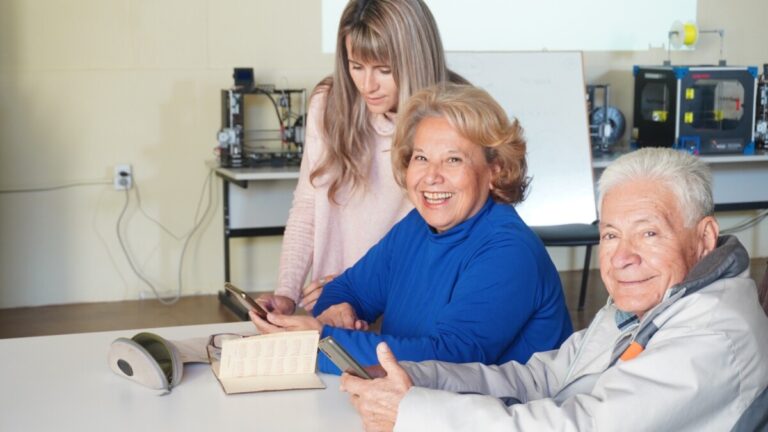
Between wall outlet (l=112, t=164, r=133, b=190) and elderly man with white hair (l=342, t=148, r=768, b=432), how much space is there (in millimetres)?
→ 3748

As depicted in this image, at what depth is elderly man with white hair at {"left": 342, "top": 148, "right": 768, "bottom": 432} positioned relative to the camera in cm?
142

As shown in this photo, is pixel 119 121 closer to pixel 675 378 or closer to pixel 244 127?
pixel 244 127

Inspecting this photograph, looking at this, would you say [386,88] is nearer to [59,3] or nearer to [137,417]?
[137,417]

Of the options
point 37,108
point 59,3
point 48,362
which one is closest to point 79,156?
point 37,108

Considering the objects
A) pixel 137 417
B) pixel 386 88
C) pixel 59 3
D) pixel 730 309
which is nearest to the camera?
pixel 730 309

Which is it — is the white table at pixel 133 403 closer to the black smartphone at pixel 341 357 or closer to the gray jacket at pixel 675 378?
the black smartphone at pixel 341 357

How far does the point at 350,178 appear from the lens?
2596 mm

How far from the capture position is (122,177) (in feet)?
17.6

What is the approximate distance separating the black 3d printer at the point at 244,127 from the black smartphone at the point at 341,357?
135 inches

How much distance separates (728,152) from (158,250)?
298 cm

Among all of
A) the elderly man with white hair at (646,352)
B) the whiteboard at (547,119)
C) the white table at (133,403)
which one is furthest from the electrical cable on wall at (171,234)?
the elderly man with white hair at (646,352)

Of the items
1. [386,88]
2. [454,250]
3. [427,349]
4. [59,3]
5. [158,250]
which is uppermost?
[59,3]

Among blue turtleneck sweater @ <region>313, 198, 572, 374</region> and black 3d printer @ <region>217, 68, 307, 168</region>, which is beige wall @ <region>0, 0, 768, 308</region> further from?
blue turtleneck sweater @ <region>313, 198, 572, 374</region>

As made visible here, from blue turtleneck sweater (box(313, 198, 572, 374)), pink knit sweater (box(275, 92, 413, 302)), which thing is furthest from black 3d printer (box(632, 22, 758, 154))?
blue turtleneck sweater (box(313, 198, 572, 374))
